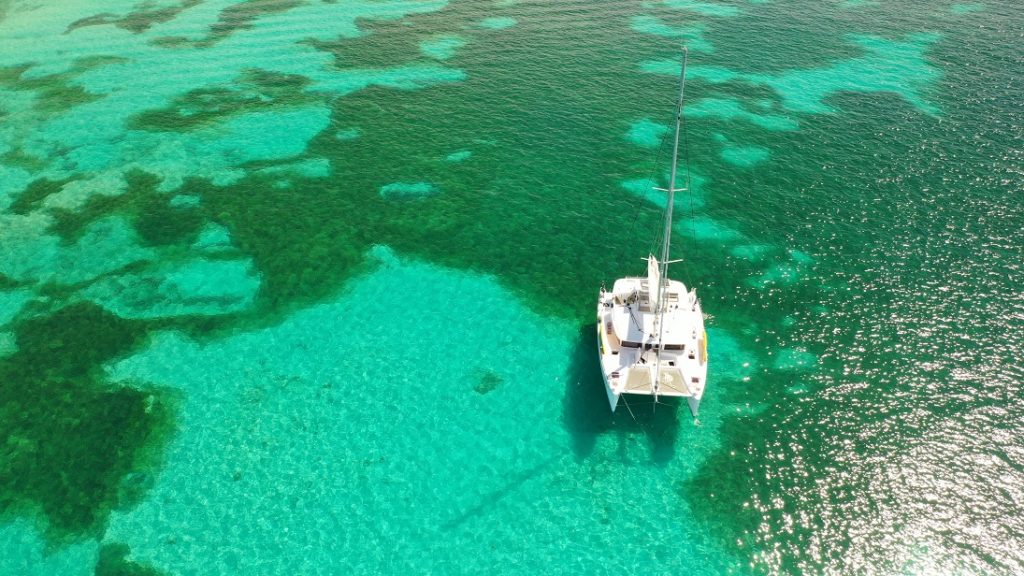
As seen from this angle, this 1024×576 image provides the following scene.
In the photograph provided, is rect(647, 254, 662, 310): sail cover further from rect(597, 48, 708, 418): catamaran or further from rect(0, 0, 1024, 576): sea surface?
rect(0, 0, 1024, 576): sea surface

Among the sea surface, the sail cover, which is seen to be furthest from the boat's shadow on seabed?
the sail cover

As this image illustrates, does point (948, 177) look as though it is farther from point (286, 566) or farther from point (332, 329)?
point (286, 566)

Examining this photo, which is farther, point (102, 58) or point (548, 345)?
point (102, 58)

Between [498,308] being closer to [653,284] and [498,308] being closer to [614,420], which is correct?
[653,284]

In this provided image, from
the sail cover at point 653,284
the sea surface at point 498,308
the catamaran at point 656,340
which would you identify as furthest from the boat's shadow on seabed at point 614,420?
the sail cover at point 653,284

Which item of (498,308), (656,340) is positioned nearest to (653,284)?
(656,340)

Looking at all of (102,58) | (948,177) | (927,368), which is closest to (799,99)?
(948,177)
